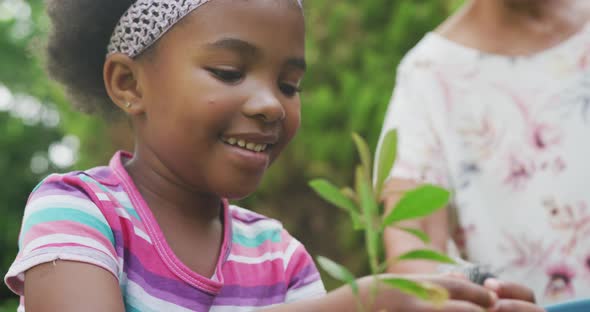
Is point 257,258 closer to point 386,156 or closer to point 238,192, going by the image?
point 238,192

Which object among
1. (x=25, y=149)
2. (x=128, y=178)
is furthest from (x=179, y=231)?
(x=25, y=149)

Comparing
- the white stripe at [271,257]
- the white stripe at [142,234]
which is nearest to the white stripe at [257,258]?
the white stripe at [271,257]

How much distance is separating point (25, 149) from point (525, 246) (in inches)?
338

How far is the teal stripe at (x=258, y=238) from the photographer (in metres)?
1.93

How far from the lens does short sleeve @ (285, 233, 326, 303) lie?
190 cm

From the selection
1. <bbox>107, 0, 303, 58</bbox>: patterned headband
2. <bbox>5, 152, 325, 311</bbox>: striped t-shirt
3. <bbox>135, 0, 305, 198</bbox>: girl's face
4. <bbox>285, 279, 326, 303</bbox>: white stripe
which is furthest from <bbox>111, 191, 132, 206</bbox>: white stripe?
<bbox>285, 279, 326, 303</bbox>: white stripe

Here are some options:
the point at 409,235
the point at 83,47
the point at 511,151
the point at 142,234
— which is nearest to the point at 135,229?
the point at 142,234

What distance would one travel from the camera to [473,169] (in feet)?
8.86

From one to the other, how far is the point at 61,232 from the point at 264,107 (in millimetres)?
451

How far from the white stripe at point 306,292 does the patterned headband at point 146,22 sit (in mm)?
628

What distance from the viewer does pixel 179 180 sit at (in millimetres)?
1791

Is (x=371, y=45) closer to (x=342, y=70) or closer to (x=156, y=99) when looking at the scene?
(x=342, y=70)

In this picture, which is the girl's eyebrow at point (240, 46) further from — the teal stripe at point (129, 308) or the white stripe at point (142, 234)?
the teal stripe at point (129, 308)

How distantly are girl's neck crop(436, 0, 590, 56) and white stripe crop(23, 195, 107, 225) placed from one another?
62.0 inches
